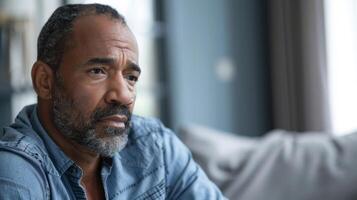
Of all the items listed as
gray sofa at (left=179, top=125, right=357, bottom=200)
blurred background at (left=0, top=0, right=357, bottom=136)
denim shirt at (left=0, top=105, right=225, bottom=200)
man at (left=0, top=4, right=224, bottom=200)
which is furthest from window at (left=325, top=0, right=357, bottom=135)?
man at (left=0, top=4, right=224, bottom=200)

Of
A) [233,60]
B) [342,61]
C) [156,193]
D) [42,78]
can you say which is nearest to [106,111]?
[42,78]

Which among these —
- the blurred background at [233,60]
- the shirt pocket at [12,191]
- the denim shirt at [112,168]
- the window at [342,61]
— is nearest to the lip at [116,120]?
the denim shirt at [112,168]

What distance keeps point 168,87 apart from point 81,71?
2086mm

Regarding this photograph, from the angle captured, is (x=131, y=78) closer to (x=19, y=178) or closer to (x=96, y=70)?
(x=96, y=70)

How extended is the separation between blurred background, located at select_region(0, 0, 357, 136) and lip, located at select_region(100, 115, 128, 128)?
1512mm

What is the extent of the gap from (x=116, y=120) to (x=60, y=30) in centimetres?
21

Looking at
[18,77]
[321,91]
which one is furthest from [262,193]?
[321,91]

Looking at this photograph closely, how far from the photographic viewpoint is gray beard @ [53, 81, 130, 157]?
3.49 feet

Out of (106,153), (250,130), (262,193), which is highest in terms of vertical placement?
(106,153)

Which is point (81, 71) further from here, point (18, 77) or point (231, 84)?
point (231, 84)

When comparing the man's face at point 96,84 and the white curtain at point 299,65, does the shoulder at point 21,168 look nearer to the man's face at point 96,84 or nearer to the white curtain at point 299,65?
the man's face at point 96,84

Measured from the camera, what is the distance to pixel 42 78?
1086 millimetres

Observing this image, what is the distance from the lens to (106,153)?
3.58ft

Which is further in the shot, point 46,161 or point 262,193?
point 262,193
